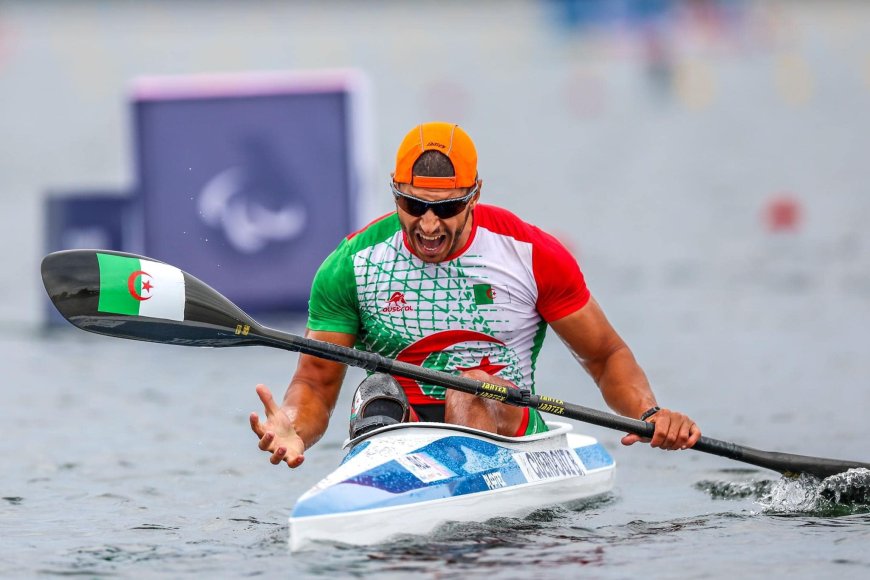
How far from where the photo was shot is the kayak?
584 cm

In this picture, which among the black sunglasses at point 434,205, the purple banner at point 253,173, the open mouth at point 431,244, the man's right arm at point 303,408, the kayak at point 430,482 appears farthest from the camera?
the purple banner at point 253,173

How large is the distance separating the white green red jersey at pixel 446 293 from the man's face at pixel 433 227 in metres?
0.12

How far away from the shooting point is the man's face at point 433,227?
21.0 ft

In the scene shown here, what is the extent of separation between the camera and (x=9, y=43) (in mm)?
36438

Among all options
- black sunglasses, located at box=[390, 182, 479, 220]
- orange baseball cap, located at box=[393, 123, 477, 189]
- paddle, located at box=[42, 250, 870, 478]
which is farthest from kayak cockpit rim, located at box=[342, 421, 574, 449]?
orange baseball cap, located at box=[393, 123, 477, 189]

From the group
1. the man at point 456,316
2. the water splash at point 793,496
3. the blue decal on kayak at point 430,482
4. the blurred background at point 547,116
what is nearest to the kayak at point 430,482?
the blue decal on kayak at point 430,482

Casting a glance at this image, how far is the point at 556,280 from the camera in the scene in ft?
22.1

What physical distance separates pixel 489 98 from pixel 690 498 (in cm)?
2319

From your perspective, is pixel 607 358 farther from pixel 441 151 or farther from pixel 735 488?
pixel 441 151

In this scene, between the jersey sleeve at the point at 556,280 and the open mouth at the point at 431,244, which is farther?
the jersey sleeve at the point at 556,280

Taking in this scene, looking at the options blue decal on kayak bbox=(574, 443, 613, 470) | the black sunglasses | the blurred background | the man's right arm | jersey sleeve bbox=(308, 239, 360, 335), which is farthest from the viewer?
the blurred background

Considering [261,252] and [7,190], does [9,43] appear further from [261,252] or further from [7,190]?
[261,252]

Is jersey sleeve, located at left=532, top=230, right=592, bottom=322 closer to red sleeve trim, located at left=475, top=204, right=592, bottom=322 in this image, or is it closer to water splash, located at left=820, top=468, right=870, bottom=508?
red sleeve trim, located at left=475, top=204, right=592, bottom=322

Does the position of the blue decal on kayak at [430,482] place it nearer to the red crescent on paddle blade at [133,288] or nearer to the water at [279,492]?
the water at [279,492]
